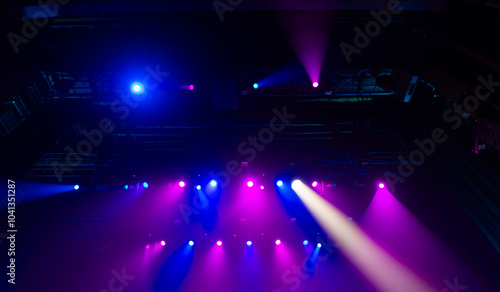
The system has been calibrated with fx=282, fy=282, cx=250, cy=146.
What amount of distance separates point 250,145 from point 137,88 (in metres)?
2.41

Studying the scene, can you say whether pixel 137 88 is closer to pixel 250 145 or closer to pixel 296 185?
pixel 250 145

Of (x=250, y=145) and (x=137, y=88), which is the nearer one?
(x=137, y=88)

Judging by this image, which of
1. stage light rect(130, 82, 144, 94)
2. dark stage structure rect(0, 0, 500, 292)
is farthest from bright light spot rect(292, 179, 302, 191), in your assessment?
stage light rect(130, 82, 144, 94)

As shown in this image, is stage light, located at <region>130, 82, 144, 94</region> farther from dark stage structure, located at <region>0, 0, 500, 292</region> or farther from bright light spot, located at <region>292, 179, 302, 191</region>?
bright light spot, located at <region>292, 179, 302, 191</region>

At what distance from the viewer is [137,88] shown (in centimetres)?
470

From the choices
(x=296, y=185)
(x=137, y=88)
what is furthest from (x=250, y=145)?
(x=137, y=88)

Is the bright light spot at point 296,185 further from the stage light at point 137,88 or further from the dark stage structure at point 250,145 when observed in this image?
the stage light at point 137,88

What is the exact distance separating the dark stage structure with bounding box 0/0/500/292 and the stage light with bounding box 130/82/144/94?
0.02 meters

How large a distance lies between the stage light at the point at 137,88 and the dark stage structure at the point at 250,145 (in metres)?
0.02

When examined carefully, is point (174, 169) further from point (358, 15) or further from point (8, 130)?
point (358, 15)

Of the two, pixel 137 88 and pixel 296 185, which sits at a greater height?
pixel 137 88

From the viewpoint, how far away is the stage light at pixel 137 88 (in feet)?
15.2

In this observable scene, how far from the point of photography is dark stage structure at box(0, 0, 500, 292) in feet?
12.6

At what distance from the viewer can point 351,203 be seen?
19.9ft
